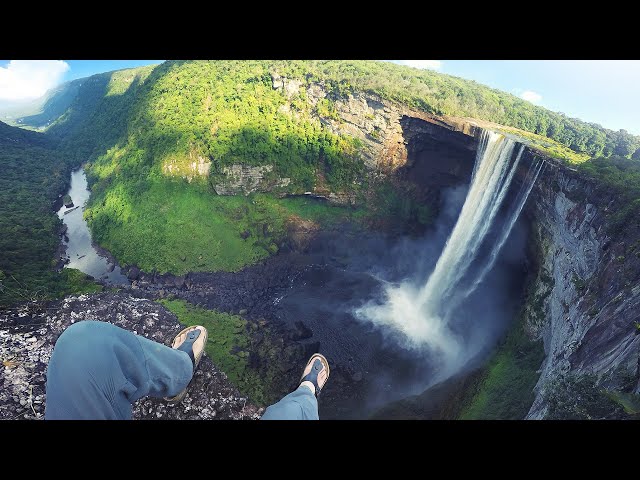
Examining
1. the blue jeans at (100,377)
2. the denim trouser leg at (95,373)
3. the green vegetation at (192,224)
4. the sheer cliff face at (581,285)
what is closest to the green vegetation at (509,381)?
the sheer cliff face at (581,285)

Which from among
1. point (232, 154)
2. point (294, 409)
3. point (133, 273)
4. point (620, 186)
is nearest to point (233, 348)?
point (133, 273)

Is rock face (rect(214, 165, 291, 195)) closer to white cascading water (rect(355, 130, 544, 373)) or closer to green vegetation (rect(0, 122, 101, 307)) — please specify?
green vegetation (rect(0, 122, 101, 307))

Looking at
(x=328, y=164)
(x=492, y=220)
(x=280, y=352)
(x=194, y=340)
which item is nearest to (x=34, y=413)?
(x=194, y=340)

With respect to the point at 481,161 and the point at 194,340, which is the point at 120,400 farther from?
the point at 481,161

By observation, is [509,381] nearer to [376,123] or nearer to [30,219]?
[376,123]

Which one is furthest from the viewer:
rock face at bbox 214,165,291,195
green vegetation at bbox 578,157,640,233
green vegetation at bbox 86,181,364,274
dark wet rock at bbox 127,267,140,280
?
rock face at bbox 214,165,291,195

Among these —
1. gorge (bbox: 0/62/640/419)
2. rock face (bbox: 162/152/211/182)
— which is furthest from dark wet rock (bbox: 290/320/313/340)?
rock face (bbox: 162/152/211/182)
